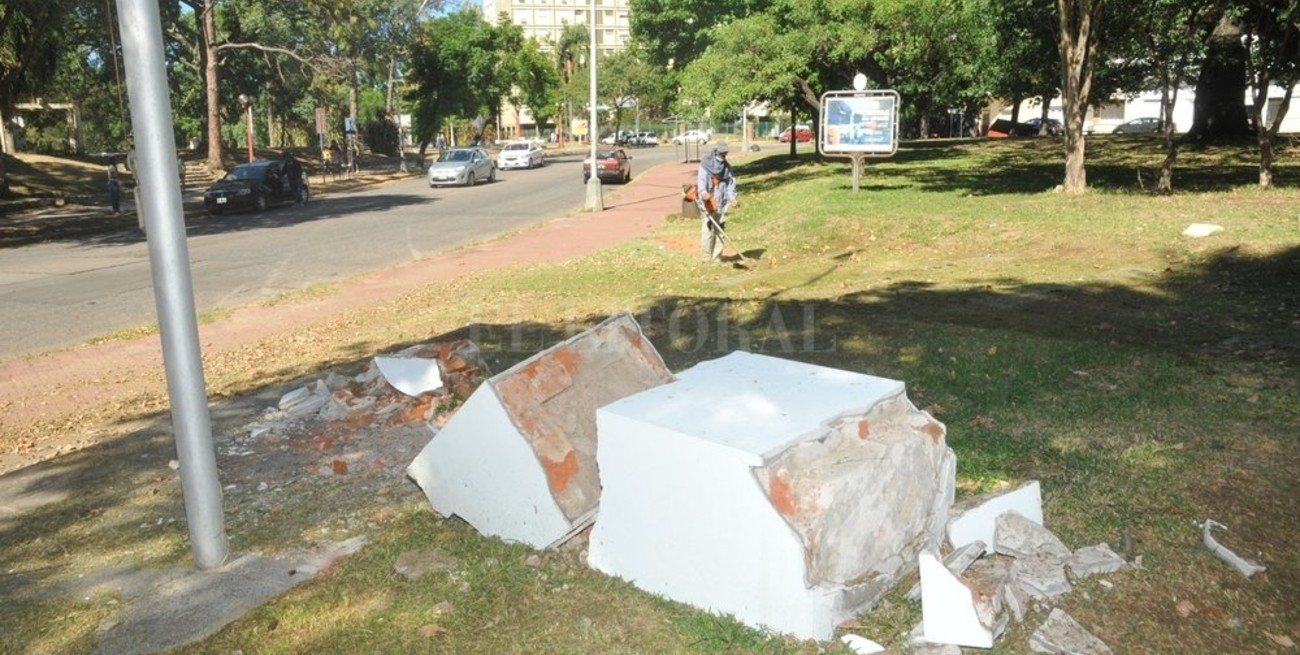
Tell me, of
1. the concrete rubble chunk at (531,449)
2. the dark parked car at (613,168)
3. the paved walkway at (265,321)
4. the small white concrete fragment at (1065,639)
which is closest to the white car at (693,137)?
the dark parked car at (613,168)

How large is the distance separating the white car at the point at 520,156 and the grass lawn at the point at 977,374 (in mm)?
31535

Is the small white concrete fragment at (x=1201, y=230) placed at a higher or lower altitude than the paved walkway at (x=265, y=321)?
higher

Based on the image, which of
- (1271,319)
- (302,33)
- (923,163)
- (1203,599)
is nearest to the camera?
(1203,599)

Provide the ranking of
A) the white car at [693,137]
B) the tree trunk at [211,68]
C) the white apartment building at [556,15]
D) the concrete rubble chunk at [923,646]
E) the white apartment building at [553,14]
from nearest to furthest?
the concrete rubble chunk at [923,646], the tree trunk at [211,68], the white car at [693,137], the white apartment building at [556,15], the white apartment building at [553,14]

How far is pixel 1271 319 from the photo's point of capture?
29.3ft

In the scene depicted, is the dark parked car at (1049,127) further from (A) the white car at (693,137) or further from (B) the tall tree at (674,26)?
(A) the white car at (693,137)

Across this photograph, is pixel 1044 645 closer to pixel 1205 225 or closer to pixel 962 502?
pixel 962 502

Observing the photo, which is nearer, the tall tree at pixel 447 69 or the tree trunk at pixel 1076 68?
the tree trunk at pixel 1076 68

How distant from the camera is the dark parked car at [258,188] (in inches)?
1046

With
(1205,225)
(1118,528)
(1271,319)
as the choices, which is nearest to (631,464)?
(1118,528)

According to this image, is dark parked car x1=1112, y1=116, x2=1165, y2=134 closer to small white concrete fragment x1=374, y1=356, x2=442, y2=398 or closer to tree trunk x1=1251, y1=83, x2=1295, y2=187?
tree trunk x1=1251, y1=83, x2=1295, y2=187

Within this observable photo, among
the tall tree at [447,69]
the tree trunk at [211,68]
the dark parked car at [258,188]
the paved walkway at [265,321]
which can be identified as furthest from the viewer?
the tall tree at [447,69]

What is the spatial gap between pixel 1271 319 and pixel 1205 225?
518cm

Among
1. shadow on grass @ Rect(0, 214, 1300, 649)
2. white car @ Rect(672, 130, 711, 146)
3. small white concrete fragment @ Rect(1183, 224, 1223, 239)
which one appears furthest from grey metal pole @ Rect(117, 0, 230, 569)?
white car @ Rect(672, 130, 711, 146)
